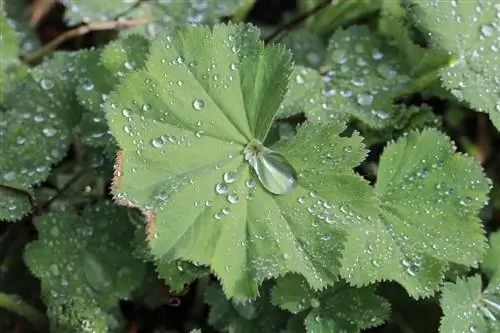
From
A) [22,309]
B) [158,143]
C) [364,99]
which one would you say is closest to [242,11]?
[364,99]

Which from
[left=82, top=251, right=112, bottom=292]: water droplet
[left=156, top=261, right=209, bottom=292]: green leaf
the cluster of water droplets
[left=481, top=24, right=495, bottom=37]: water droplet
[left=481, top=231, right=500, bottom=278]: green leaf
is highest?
[left=481, top=24, right=495, bottom=37]: water droplet

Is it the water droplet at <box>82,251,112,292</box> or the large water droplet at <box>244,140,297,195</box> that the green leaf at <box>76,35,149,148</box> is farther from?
the large water droplet at <box>244,140,297,195</box>

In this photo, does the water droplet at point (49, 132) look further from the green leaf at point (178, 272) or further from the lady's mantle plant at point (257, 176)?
the green leaf at point (178, 272)

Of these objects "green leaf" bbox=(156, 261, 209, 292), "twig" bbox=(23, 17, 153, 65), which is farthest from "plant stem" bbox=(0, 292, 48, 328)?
"twig" bbox=(23, 17, 153, 65)

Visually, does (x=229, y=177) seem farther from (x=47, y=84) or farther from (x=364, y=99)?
(x=47, y=84)

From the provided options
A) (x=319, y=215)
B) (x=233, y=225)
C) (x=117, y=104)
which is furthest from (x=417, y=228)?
(x=117, y=104)

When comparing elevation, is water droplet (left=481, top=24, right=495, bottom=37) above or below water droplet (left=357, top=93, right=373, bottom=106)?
above

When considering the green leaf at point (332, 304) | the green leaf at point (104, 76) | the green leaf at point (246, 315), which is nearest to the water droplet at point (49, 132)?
the green leaf at point (104, 76)

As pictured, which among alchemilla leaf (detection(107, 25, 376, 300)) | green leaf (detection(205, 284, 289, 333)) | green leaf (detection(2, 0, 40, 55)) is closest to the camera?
alchemilla leaf (detection(107, 25, 376, 300))
